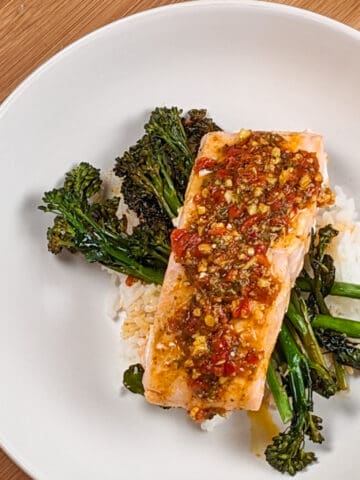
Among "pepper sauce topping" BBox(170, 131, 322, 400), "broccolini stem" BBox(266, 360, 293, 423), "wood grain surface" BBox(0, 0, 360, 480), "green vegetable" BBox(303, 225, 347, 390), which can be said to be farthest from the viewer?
"wood grain surface" BBox(0, 0, 360, 480)

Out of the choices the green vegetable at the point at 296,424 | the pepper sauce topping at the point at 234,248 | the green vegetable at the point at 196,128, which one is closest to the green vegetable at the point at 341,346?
the green vegetable at the point at 296,424

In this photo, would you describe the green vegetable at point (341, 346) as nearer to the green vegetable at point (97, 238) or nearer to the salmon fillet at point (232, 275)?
the salmon fillet at point (232, 275)

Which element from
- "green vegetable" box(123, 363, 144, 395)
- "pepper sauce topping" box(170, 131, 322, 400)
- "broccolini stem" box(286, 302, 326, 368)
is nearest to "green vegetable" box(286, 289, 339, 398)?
"broccolini stem" box(286, 302, 326, 368)

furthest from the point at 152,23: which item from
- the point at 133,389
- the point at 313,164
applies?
the point at 133,389

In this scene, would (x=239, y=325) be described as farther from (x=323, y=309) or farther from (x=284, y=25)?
(x=284, y=25)

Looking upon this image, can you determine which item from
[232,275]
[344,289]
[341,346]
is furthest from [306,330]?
[232,275]

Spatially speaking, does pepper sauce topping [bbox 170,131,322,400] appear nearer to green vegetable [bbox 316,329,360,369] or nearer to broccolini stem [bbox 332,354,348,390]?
green vegetable [bbox 316,329,360,369]

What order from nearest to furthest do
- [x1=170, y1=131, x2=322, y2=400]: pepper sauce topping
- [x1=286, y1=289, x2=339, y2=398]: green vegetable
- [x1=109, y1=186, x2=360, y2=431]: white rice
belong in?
1. [x1=170, y1=131, x2=322, y2=400]: pepper sauce topping
2. [x1=286, y1=289, x2=339, y2=398]: green vegetable
3. [x1=109, y1=186, x2=360, y2=431]: white rice
